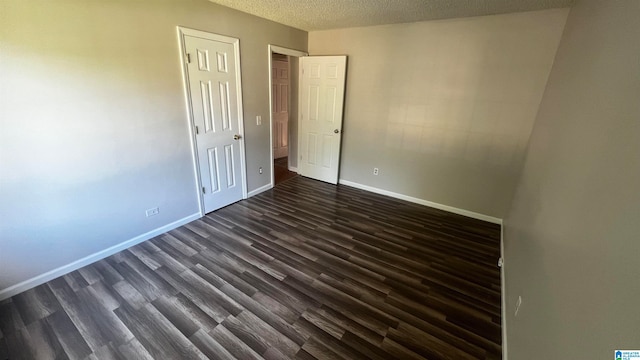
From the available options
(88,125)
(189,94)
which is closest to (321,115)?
(189,94)

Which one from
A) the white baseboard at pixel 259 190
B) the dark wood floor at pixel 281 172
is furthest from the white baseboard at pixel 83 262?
the dark wood floor at pixel 281 172

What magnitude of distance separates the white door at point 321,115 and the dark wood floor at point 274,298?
1.64 metres

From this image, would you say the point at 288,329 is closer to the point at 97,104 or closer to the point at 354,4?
the point at 97,104

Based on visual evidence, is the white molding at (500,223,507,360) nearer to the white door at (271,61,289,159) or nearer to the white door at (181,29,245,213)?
the white door at (181,29,245,213)

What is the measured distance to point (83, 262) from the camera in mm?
2398

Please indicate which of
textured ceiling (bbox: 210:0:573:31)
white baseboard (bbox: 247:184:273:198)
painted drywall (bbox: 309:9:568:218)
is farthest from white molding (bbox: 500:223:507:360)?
white baseboard (bbox: 247:184:273:198)

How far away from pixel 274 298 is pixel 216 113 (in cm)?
228

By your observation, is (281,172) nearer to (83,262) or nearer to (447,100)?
(447,100)

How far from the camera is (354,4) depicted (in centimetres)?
277

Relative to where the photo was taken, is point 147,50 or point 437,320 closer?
point 437,320

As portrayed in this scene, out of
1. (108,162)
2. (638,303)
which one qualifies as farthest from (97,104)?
(638,303)

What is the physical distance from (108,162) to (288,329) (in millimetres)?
2173

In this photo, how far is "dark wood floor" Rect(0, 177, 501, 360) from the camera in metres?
1.72

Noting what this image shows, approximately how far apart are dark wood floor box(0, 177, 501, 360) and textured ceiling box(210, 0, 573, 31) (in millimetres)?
2479
